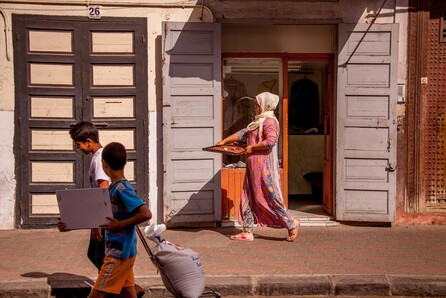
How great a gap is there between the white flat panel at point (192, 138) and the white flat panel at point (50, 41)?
179 centimetres

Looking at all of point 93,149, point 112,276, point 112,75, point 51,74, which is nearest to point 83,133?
point 93,149

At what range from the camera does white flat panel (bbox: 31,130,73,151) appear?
29.0 ft

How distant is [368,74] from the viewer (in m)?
8.93

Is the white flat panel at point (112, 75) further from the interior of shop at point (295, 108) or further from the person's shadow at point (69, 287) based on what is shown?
the person's shadow at point (69, 287)

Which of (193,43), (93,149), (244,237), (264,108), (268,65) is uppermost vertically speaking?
(193,43)

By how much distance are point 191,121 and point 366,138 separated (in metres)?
2.34

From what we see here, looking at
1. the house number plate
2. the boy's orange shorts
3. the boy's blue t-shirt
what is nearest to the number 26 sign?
the house number plate

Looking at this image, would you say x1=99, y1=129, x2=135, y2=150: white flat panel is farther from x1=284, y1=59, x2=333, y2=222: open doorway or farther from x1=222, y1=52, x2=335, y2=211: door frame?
x1=284, y1=59, x2=333, y2=222: open doorway

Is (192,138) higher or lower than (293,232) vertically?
higher

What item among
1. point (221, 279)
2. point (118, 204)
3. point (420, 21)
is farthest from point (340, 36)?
point (118, 204)

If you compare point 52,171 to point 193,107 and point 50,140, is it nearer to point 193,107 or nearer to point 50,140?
point 50,140

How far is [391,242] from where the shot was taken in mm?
8117

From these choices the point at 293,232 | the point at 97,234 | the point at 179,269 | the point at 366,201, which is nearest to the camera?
the point at 179,269

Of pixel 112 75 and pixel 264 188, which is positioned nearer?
pixel 264 188
